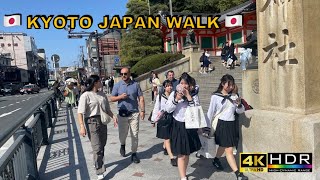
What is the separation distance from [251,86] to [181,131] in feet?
13.3

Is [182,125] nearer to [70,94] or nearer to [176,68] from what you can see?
[70,94]

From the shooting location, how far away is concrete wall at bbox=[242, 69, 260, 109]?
23.9ft

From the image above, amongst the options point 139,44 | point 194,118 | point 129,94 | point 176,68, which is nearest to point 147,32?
point 139,44

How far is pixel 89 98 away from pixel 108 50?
46801mm

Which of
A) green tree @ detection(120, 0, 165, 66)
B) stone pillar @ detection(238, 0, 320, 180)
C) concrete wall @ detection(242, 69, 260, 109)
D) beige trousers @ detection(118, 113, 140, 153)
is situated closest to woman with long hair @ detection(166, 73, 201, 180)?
stone pillar @ detection(238, 0, 320, 180)

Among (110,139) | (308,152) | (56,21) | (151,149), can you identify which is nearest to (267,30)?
(308,152)

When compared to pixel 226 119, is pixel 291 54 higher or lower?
higher

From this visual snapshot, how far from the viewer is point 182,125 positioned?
4062 millimetres

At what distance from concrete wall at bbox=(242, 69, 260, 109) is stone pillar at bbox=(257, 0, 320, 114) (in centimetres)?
335

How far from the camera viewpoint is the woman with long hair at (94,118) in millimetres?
4465

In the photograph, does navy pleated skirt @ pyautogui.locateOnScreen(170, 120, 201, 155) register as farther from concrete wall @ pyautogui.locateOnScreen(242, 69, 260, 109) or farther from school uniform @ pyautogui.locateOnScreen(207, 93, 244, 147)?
concrete wall @ pyautogui.locateOnScreen(242, 69, 260, 109)

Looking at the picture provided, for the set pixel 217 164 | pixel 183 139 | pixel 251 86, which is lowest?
pixel 217 164

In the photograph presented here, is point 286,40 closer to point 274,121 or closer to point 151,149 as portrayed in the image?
point 274,121

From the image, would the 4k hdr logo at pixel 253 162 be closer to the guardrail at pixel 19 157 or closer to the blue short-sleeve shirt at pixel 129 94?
the blue short-sleeve shirt at pixel 129 94
